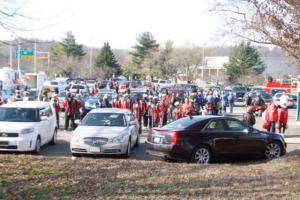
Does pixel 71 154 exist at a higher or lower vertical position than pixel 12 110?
lower

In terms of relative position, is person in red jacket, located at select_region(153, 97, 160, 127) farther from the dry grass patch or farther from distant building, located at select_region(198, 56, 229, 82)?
distant building, located at select_region(198, 56, 229, 82)

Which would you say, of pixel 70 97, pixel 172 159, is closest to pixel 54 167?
pixel 172 159

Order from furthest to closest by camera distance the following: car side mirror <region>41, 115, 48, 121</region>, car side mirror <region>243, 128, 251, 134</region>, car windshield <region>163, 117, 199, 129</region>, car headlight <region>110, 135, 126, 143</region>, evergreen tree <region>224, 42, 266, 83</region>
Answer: evergreen tree <region>224, 42, 266, 83</region> < car side mirror <region>41, 115, 48, 121</region> < car side mirror <region>243, 128, 251, 134</region> < car headlight <region>110, 135, 126, 143</region> < car windshield <region>163, 117, 199, 129</region>

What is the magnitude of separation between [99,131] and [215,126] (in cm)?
333

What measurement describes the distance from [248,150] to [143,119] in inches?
410

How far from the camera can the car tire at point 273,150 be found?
13.6m

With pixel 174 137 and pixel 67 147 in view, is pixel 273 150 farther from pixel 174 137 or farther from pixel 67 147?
pixel 67 147

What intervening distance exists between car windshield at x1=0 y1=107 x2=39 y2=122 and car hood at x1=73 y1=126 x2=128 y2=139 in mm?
1781

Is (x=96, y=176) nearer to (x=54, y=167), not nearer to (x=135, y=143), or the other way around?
(x=54, y=167)

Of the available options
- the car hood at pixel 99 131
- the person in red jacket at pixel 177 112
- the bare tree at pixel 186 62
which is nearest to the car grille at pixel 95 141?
the car hood at pixel 99 131

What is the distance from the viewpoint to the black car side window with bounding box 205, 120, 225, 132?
13.0 metres

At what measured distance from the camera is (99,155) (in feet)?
44.7

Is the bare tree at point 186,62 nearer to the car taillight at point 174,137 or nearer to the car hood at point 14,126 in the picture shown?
the car hood at point 14,126

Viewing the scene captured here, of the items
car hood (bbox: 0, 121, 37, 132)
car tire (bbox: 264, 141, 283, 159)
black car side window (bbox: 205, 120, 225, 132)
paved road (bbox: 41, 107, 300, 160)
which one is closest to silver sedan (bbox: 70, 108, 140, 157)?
paved road (bbox: 41, 107, 300, 160)
